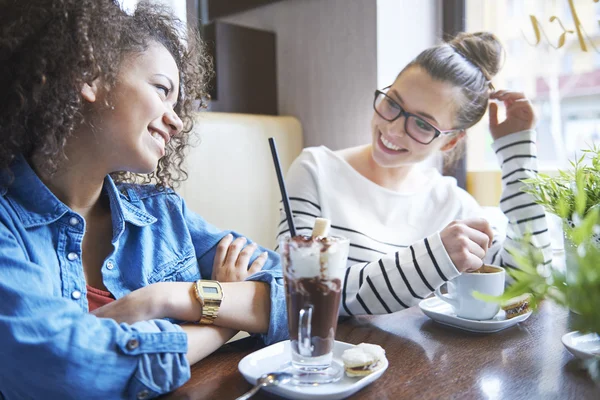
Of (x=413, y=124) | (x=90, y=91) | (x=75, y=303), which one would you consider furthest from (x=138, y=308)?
(x=413, y=124)

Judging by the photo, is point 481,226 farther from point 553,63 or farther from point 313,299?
point 553,63

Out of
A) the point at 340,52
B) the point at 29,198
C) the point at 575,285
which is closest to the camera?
the point at 575,285

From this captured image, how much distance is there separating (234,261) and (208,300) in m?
0.22

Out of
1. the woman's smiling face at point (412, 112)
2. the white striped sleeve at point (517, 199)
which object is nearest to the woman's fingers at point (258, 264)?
the woman's smiling face at point (412, 112)

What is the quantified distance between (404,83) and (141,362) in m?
1.04

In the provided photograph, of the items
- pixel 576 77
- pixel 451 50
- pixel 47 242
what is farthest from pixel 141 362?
pixel 576 77

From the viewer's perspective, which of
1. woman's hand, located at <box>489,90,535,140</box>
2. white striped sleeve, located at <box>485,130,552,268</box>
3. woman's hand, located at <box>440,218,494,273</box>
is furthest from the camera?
woman's hand, located at <box>489,90,535,140</box>

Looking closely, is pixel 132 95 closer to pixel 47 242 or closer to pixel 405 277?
pixel 47 242

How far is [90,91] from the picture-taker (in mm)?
937

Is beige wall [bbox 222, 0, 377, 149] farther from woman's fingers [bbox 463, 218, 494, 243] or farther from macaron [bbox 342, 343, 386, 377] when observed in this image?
macaron [bbox 342, 343, 386, 377]

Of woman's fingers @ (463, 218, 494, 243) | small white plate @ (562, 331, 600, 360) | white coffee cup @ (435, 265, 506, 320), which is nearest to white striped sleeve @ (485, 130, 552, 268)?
woman's fingers @ (463, 218, 494, 243)

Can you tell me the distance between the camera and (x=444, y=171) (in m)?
2.18

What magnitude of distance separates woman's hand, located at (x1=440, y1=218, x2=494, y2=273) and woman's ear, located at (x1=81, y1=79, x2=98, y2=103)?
2.39ft

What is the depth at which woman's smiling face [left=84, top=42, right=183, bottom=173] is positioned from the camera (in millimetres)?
942
